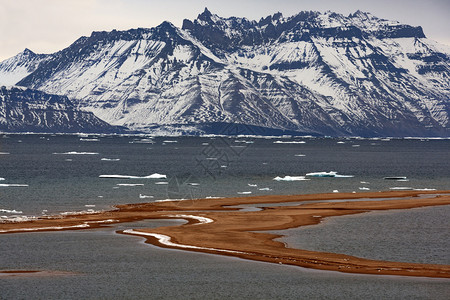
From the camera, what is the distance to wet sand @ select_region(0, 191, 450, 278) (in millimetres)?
43312

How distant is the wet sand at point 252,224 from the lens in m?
43.3

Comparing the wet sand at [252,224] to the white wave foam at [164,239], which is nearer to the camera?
the wet sand at [252,224]

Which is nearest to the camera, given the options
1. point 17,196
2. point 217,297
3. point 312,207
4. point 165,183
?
point 217,297

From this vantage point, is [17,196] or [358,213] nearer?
[358,213]

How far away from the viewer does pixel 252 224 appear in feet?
200

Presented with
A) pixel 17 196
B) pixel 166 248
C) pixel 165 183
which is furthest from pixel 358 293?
pixel 165 183

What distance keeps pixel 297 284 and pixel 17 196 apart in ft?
181

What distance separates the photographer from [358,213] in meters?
71.4

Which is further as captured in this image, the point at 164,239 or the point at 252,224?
the point at 252,224

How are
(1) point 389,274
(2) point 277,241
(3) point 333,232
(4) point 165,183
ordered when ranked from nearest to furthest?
(1) point 389,274 → (2) point 277,241 → (3) point 333,232 → (4) point 165,183

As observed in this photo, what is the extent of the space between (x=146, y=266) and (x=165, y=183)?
72.7 m

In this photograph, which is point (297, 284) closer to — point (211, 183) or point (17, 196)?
point (17, 196)

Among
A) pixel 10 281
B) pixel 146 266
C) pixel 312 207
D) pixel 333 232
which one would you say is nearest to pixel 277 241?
pixel 333 232

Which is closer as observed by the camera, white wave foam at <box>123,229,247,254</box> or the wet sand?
the wet sand
